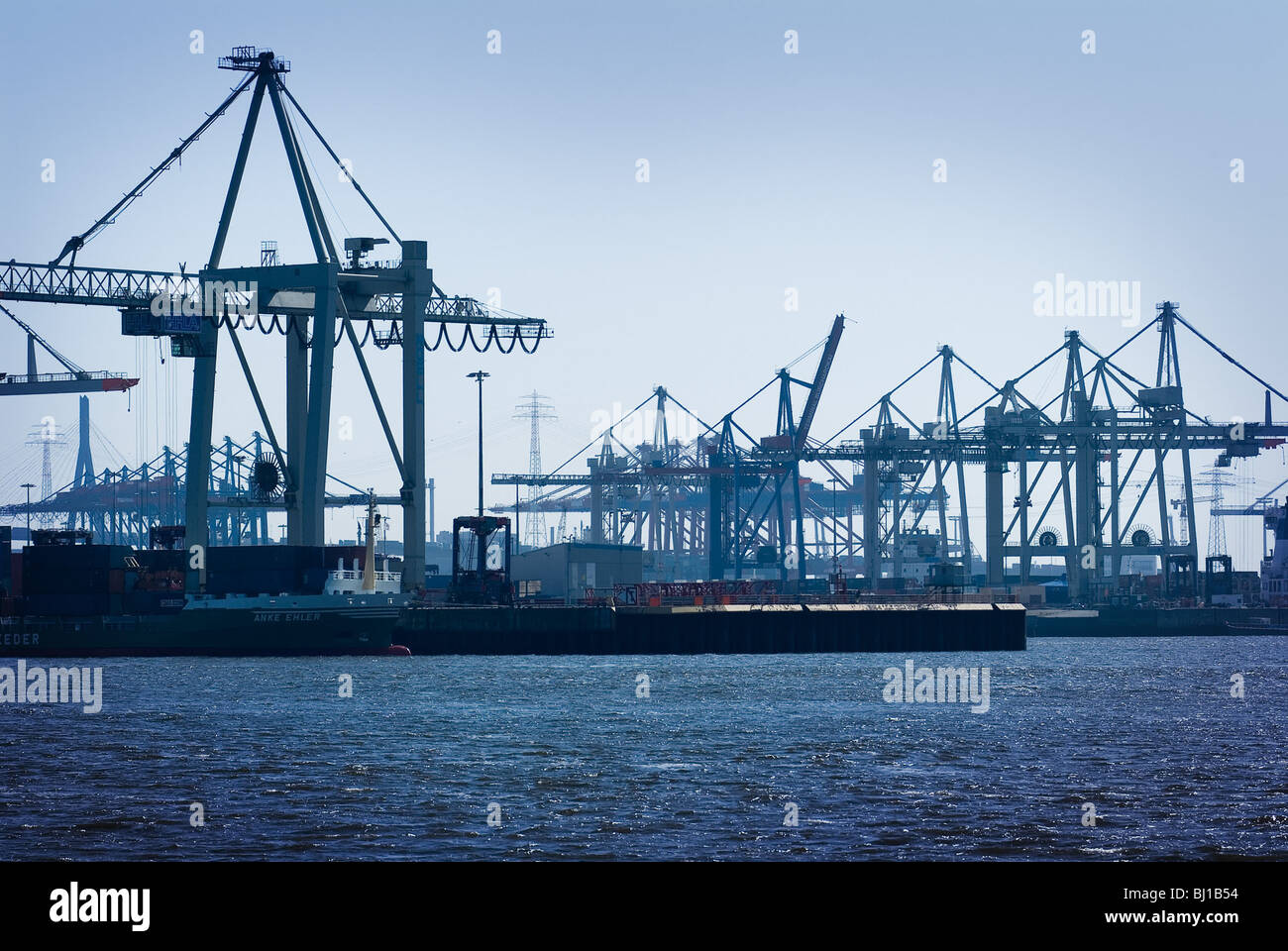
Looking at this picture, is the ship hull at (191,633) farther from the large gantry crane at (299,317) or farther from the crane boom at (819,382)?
the crane boom at (819,382)

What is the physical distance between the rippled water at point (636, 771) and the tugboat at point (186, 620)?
14.5 m

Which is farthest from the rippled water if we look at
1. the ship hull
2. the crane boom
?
the crane boom

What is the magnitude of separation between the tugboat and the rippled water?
14493 mm

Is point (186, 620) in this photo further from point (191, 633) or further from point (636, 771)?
point (636, 771)

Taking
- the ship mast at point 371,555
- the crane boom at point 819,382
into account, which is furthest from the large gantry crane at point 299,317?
the crane boom at point 819,382

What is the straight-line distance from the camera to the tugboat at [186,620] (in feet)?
262

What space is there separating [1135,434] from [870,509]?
26.2 metres

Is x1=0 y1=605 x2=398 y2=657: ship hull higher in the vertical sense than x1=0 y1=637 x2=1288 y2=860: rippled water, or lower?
higher

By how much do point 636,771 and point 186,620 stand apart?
168 feet

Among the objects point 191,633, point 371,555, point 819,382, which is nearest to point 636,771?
point 191,633

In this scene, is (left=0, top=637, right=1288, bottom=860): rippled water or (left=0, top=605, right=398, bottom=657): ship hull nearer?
(left=0, top=637, right=1288, bottom=860): rippled water

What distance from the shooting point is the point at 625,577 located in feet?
449

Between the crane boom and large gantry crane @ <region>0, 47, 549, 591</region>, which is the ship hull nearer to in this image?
large gantry crane @ <region>0, 47, 549, 591</region>

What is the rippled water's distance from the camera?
78.8 ft
